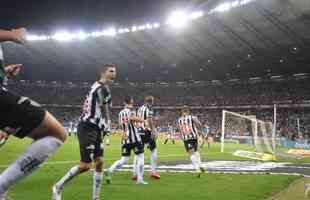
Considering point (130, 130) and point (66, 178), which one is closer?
point (66, 178)

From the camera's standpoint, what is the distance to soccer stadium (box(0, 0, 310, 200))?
781cm

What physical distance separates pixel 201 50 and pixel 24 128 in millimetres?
56352

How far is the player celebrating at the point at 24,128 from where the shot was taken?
11.3 feet

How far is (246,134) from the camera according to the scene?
1385 inches

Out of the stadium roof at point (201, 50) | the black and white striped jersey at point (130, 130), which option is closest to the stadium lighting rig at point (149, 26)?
the stadium roof at point (201, 50)

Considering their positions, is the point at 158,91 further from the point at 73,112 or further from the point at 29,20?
the point at 29,20

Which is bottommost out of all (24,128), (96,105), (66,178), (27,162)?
(66,178)

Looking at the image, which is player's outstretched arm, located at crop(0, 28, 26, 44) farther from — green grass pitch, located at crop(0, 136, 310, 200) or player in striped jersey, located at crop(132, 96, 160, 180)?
player in striped jersey, located at crop(132, 96, 160, 180)

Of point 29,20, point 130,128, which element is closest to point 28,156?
point 130,128

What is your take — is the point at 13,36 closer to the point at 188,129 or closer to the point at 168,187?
the point at 168,187

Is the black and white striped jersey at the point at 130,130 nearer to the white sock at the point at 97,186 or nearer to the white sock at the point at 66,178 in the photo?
the white sock at the point at 97,186

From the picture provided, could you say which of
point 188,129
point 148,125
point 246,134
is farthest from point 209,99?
point 148,125

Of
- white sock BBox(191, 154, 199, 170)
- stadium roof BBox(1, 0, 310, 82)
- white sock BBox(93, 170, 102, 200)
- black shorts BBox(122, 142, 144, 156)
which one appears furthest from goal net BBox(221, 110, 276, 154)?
white sock BBox(93, 170, 102, 200)

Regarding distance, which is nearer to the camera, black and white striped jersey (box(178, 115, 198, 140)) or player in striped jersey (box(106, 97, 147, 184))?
player in striped jersey (box(106, 97, 147, 184))
